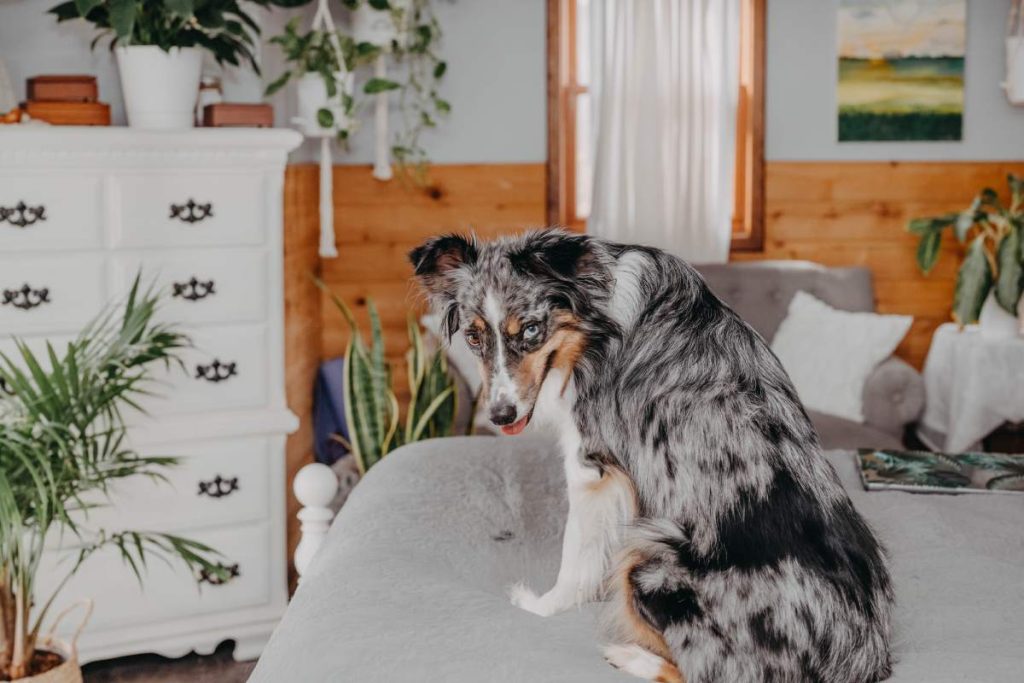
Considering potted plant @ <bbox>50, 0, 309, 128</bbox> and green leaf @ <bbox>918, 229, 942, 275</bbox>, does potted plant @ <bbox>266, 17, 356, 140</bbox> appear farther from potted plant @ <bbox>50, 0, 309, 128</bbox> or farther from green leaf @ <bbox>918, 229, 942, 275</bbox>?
green leaf @ <bbox>918, 229, 942, 275</bbox>

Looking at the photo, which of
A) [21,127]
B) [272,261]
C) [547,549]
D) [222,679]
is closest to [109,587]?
[222,679]

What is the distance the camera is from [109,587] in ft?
10.0

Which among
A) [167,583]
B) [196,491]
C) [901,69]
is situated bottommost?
[167,583]

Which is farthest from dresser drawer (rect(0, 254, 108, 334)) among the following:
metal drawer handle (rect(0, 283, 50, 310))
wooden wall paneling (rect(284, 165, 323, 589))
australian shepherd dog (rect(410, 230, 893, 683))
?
australian shepherd dog (rect(410, 230, 893, 683))

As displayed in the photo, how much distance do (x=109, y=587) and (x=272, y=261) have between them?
987 millimetres

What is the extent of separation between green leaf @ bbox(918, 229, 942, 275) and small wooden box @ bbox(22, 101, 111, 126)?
2.97 metres

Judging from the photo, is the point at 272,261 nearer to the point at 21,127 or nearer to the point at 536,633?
the point at 21,127

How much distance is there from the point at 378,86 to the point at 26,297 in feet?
5.39

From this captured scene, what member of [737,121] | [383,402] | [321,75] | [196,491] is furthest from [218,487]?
[737,121]

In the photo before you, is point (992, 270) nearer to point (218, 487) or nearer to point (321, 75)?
point (321, 75)

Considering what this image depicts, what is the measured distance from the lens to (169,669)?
3203 mm

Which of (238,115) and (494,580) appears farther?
(238,115)

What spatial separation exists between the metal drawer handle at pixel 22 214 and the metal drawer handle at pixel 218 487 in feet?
2.70

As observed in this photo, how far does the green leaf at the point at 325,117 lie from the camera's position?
3.88 m
